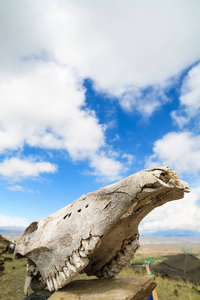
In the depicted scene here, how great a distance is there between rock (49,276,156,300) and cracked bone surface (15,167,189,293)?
0.21 m

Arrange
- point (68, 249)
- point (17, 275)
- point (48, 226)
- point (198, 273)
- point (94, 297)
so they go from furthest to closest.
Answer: point (198, 273)
point (17, 275)
point (48, 226)
point (68, 249)
point (94, 297)

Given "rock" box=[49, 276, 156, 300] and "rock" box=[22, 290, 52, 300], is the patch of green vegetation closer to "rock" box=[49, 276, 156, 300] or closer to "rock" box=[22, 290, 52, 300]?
"rock" box=[22, 290, 52, 300]

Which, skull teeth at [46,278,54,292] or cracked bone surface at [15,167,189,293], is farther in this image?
skull teeth at [46,278,54,292]

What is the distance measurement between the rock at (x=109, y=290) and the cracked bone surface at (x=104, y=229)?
0.70 feet

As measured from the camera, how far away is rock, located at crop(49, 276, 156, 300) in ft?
8.41

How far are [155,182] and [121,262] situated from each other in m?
1.86

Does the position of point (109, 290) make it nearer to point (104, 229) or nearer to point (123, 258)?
point (123, 258)

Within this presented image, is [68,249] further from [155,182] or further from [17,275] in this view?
[17,275]

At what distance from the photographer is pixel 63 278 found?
2.86 m

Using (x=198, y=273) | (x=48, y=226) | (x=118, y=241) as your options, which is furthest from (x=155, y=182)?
(x=198, y=273)

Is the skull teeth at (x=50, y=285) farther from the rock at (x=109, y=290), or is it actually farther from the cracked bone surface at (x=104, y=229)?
the rock at (x=109, y=290)

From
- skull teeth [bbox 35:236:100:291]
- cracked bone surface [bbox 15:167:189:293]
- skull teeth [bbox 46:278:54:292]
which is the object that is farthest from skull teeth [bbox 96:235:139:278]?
skull teeth [bbox 46:278:54:292]

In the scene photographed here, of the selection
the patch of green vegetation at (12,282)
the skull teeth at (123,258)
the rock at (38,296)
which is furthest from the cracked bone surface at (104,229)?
the patch of green vegetation at (12,282)

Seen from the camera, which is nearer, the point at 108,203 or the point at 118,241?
the point at 108,203
